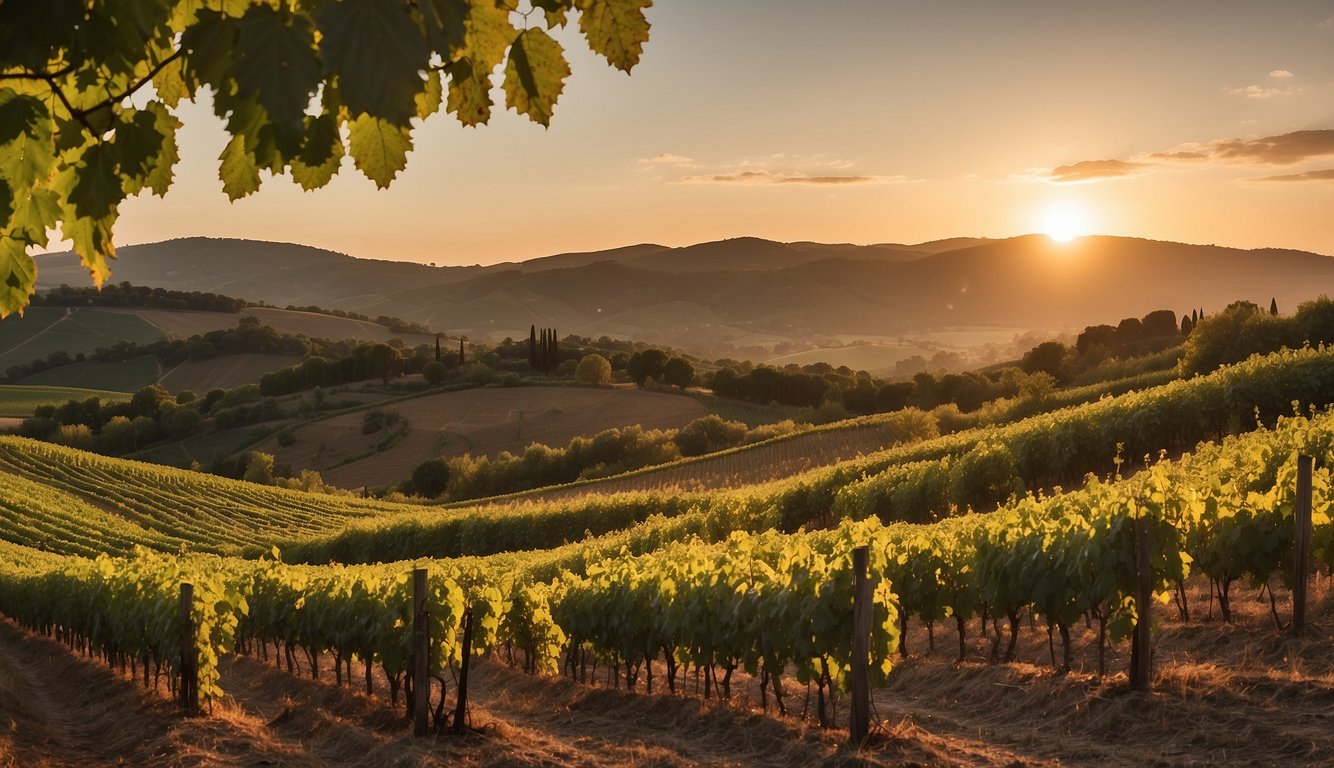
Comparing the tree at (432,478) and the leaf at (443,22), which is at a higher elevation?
the leaf at (443,22)

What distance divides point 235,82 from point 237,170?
731 mm

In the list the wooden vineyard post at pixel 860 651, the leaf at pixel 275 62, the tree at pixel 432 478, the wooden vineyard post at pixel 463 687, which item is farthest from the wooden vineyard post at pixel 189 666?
the tree at pixel 432 478

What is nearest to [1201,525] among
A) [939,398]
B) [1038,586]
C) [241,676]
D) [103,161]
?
[1038,586]

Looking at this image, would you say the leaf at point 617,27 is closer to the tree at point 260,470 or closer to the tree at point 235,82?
the tree at point 235,82

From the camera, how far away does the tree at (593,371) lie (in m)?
107

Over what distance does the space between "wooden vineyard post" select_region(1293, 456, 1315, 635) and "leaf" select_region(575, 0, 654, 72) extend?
9690mm

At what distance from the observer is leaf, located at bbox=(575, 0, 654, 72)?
283 centimetres

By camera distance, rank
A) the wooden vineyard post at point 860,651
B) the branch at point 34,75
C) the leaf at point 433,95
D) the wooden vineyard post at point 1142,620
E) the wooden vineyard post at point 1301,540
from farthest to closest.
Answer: the wooden vineyard post at point 1301,540 → the wooden vineyard post at point 1142,620 → the wooden vineyard post at point 860,651 → the leaf at point 433,95 → the branch at point 34,75

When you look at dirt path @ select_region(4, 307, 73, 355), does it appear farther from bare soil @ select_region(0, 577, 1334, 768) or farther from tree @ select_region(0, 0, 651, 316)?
tree @ select_region(0, 0, 651, 316)

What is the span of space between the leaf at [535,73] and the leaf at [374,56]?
3.19ft

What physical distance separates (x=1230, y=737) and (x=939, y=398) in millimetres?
79534

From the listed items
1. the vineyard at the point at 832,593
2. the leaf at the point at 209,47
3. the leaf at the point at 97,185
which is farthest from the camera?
the vineyard at the point at 832,593

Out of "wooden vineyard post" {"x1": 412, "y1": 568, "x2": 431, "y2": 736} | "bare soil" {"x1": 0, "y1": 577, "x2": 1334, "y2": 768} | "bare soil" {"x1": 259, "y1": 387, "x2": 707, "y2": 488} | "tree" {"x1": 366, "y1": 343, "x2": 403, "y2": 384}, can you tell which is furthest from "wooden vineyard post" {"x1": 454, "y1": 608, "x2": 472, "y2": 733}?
"tree" {"x1": 366, "y1": 343, "x2": 403, "y2": 384}

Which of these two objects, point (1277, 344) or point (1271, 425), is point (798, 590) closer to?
point (1271, 425)
